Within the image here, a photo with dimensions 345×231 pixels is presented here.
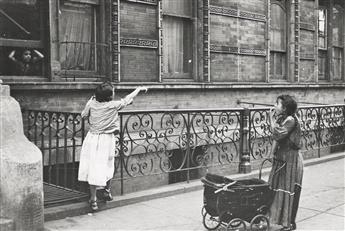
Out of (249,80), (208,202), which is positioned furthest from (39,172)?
(249,80)

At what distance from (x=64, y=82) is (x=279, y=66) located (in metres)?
8.14

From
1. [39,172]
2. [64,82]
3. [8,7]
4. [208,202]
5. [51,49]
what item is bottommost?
[208,202]

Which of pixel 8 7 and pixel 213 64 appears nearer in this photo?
pixel 8 7

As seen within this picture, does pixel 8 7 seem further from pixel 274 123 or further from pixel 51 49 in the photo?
pixel 274 123

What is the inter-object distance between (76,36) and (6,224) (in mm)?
5032

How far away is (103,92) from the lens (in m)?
6.68

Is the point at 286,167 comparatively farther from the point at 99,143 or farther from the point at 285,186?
the point at 99,143

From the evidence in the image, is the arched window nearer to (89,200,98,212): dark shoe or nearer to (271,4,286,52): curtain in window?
(271,4,286,52): curtain in window

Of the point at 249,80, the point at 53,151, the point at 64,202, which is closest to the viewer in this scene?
the point at 64,202

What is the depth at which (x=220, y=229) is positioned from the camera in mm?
6051

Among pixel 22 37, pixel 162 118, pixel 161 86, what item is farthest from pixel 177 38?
pixel 162 118

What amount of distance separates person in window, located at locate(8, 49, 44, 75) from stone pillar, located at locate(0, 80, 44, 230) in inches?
120

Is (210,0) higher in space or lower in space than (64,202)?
higher

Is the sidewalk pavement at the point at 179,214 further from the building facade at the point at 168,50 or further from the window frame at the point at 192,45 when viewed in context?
the window frame at the point at 192,45
